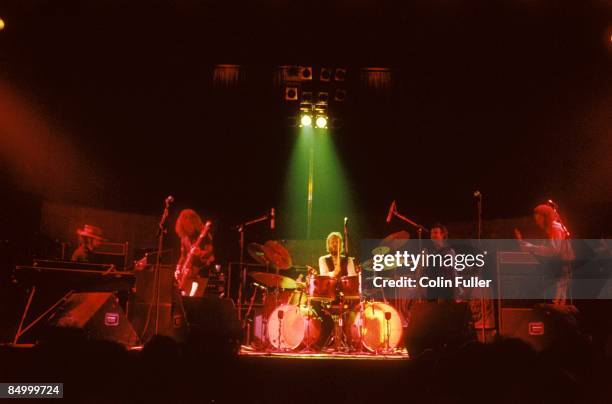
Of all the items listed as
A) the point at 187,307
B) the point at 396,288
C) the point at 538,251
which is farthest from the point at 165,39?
the point at 538,251

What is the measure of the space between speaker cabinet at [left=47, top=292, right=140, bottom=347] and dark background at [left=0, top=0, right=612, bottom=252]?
2.48 meters

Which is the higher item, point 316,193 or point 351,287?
point 316,193

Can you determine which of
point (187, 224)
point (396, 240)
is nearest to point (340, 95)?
point (396, 240)

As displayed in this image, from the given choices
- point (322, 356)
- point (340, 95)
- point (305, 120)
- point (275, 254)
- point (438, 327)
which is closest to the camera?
point (438, 327)

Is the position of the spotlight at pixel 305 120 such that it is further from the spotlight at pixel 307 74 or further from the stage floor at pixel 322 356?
the stage floor at pixel 322 356

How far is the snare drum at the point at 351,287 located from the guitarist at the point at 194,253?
2.18m

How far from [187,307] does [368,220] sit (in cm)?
707

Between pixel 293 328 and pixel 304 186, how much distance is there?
445 cm

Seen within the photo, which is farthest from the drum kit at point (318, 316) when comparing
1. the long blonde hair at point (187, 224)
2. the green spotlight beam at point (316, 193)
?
the green spotlight beam at point (316, 193)

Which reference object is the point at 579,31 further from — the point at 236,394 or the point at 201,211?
the point at 201,211

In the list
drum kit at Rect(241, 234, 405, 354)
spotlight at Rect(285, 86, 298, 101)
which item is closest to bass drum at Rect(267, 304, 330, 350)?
drum kit at Rect(241, 234, 405, 354)

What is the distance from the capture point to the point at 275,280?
27.2 feet

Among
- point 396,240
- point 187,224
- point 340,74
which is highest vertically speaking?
point 340,74

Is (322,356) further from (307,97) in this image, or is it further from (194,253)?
(307,97)
